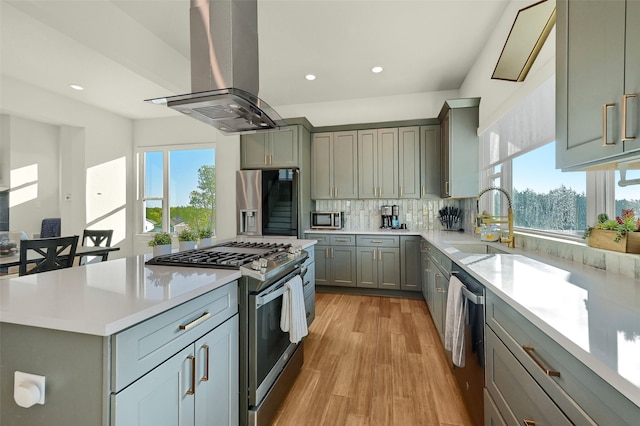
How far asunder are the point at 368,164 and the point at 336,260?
156cm

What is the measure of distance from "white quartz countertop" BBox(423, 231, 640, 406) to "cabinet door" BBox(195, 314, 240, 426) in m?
1.20

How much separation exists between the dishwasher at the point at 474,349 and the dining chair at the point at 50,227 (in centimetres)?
619

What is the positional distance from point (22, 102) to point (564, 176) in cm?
634

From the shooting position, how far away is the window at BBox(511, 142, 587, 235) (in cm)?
175

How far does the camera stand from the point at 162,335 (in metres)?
0.93

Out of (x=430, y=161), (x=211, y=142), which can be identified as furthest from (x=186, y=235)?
(x=211, y=142)

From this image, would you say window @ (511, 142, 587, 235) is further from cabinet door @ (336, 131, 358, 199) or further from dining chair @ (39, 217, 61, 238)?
dining chair @ (39, 217, 61, 238)

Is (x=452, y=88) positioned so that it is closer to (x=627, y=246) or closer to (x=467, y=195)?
(x=467, y=195)

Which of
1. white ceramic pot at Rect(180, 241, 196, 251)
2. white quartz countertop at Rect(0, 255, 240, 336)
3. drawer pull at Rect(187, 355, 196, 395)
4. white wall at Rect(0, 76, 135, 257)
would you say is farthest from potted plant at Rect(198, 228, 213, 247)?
white wall at Rect(0, 76, 135, 257)

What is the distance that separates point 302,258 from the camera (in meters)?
2.05

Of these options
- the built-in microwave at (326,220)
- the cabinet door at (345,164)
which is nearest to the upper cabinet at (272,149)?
the cabinet door at (345,164)

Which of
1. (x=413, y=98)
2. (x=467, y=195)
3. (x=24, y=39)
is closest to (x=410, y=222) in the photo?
(x=467, y=195)

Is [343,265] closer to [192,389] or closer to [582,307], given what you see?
[192,389]

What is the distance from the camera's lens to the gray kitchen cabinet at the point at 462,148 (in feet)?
10.7
